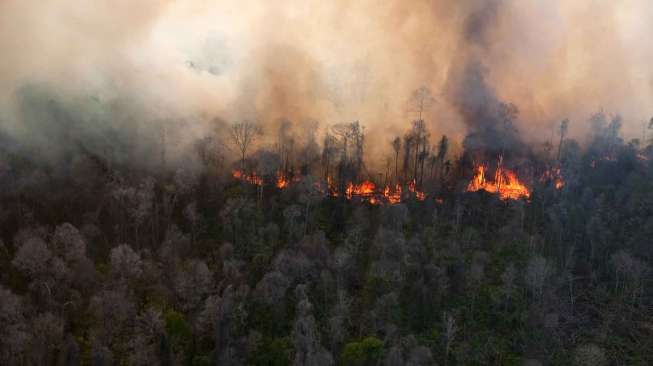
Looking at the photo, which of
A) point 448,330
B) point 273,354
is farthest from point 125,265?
point 448,330

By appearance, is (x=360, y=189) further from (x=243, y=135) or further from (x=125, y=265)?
(x=125, y=265)

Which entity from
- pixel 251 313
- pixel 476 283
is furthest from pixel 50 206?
pixel 476 283

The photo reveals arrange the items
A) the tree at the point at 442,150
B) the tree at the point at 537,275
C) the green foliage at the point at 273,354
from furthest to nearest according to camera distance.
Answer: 1. the tree at the point at 442,150
2. the tree at the point at 537,275
3. the green foliage at the point at 273,354

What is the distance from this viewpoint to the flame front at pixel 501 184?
126ft

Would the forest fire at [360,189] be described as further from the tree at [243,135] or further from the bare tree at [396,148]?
the tree at [243,135]

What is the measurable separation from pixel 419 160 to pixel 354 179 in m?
4.63

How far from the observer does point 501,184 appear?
131 feet

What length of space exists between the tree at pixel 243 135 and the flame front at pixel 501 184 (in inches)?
485

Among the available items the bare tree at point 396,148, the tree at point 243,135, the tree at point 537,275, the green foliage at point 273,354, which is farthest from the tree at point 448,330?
the tree at point 243,135

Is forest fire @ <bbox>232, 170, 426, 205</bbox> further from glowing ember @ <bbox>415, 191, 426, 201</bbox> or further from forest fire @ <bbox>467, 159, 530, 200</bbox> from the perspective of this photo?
forest fire @ <bbox>467, 159, 530, 200</bbox>

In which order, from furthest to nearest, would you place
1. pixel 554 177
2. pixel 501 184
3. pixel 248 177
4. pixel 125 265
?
pixel 501 184 < pixel 554 177 < pixel 248 177 < pixel 125 265

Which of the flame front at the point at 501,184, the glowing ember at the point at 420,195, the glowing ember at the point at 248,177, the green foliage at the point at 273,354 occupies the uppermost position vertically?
the flame front at the point at 501,184

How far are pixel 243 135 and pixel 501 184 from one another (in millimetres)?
15026

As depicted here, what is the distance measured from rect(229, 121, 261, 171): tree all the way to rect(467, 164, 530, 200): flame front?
40.5 feet
